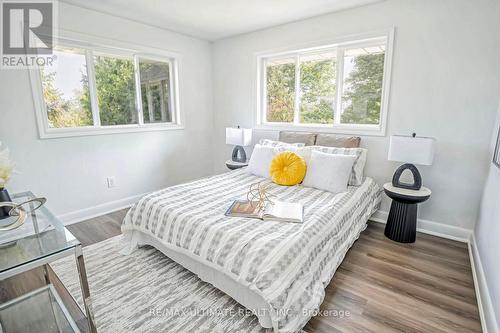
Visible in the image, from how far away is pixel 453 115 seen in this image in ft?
7.77

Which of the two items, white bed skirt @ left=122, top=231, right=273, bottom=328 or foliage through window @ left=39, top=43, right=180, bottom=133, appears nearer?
white bed skirt @ left=122, top=231, right=273, bottom=328

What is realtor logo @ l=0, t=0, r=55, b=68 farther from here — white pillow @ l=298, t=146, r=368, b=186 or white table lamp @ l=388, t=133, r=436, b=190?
white table lamp @ l=388, t=133, r=436, b=190

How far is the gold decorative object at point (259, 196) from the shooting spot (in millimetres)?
2054

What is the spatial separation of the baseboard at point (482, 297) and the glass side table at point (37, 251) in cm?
223

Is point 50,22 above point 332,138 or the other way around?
above

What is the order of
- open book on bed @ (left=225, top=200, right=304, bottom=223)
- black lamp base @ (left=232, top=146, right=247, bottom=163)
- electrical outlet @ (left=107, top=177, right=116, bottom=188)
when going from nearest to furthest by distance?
open book on bed @ (left=225, top=200, right=304, bottom=223) → electrical outlet @ (left=107, top=177, right=116, bottom=188) → black lamp base @ (left=232, top=146, right=247, bottom=163)

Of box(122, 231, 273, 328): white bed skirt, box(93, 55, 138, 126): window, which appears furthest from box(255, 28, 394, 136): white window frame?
box(122, 231, 273, 328): white bed skirt

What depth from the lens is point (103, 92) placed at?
3.08m

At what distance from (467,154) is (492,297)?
1.38 metres

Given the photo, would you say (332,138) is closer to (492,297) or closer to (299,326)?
(492,297)

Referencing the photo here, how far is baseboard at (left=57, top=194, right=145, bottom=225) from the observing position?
113 inches

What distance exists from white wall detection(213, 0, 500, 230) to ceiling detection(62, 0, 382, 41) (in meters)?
0.30

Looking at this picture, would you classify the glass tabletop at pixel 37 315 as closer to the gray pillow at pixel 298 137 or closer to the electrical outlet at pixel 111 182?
the electrical outlet at pixel 111 182

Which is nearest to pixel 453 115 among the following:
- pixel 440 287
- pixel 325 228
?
pixel 440 287
